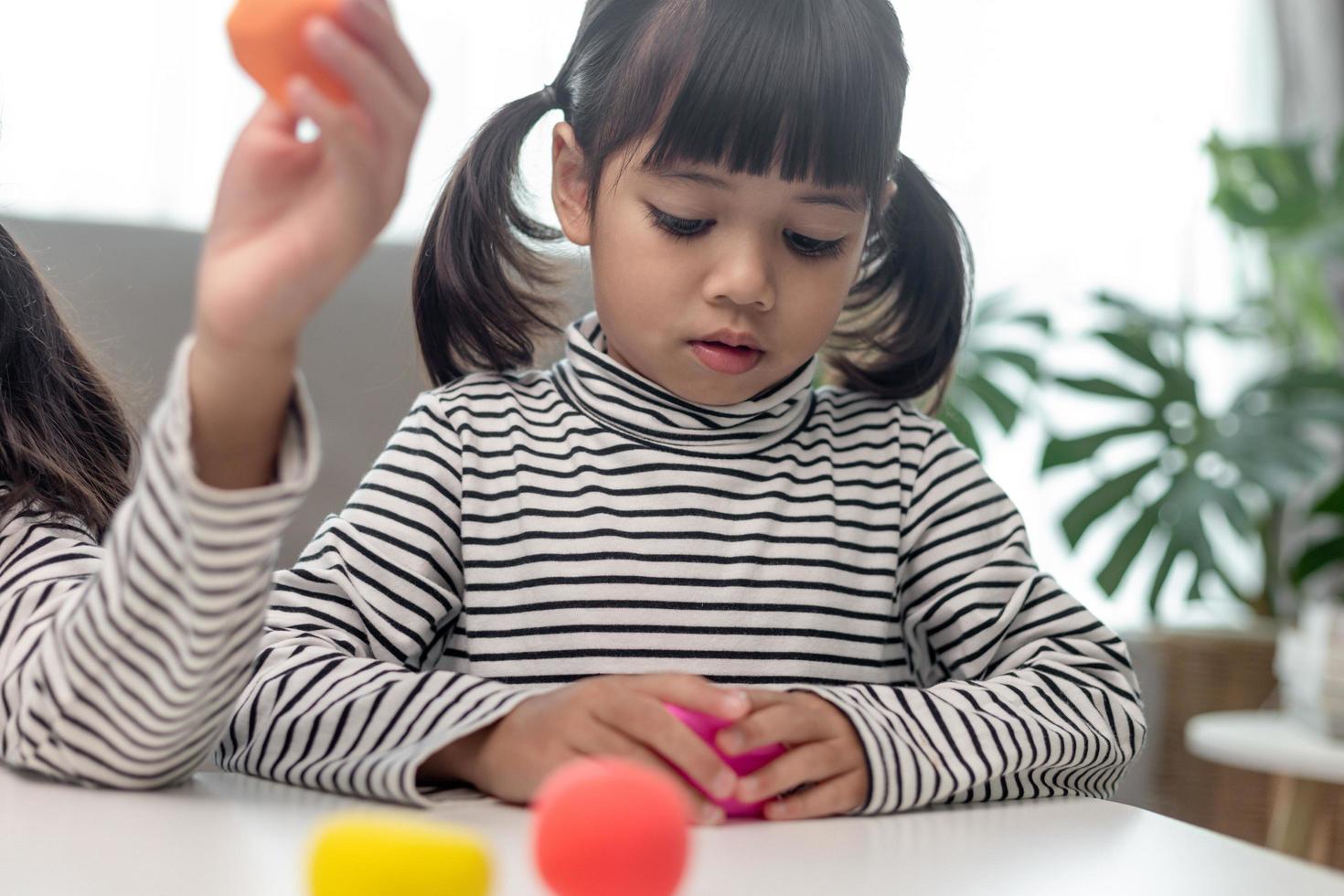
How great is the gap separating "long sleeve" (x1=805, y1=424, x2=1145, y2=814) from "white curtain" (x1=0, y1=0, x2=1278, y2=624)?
1.42 meters

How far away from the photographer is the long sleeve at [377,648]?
2.03 feet

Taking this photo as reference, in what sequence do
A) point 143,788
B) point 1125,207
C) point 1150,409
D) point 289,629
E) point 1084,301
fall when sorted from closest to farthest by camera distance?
point 143,788, point 289,629, point 1150,409, point 1084,301, point 1125,207

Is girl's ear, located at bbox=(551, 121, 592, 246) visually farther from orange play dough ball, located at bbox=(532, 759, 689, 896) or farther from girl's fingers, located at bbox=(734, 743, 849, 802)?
orange play dough ball, located at bbox=(532, 759, 689, 896)

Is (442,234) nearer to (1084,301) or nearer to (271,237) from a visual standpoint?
(271,237)

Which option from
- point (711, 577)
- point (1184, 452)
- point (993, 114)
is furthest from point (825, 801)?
point (993, 114)

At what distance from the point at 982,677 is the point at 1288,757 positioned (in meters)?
0.97

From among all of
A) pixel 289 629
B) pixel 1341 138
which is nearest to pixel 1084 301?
pixel 1341 138

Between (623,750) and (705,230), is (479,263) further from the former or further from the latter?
(623,750)

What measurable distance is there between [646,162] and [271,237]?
0.35 metres

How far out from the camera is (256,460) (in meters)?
0.52

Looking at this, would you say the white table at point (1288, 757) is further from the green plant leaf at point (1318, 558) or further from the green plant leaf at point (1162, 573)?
the green plant leaf at point (1318, 558)

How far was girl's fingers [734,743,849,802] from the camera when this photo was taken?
0.59 meters

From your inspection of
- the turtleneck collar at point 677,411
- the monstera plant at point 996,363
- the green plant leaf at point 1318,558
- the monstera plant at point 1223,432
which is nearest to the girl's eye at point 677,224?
the turtleneck collar at point 677,411

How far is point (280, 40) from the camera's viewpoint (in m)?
0.45
